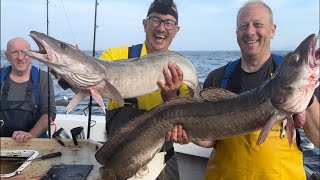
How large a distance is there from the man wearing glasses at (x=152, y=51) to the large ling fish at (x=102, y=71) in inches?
11.7

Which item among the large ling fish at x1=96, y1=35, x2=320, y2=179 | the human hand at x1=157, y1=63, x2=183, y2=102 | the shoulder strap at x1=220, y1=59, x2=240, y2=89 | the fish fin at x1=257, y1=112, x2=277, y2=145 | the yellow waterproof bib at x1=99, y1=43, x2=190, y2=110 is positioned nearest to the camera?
the large ling fish at x1=96, y1=35, x2=320, y2=179

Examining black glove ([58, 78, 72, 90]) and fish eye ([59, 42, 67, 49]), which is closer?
fish eye ([59, 42, 67, 49])

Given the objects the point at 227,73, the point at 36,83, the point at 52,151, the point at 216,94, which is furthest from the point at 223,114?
the point at 36,83

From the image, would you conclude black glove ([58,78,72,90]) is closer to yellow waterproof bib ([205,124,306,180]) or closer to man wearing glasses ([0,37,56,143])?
yellow waterproof bib ([205,124,306,180])

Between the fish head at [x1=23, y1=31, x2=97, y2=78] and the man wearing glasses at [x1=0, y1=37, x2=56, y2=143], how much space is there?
8.35ft

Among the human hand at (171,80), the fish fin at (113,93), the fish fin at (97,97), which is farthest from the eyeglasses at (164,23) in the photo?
the fish fin at (97,97)

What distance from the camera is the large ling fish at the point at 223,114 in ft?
9.06

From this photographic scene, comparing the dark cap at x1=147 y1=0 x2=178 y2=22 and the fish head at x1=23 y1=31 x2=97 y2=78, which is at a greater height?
the dark cap at x1=147 y1=0 x2=178 y2=22

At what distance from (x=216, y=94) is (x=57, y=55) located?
1521mm

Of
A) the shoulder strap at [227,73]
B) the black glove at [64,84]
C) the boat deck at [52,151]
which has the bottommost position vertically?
the boat deck at [52,151]

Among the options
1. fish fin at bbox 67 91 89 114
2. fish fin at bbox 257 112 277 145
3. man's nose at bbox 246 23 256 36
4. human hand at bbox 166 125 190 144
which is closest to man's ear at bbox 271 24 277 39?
man's nose at bbox 246 23 256 36

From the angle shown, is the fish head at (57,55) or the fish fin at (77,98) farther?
the fish fin at (77,98)

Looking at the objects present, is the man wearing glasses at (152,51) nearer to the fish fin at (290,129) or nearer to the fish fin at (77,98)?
the fish fin at (77,98)

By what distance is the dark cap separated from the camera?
420 centimetres
